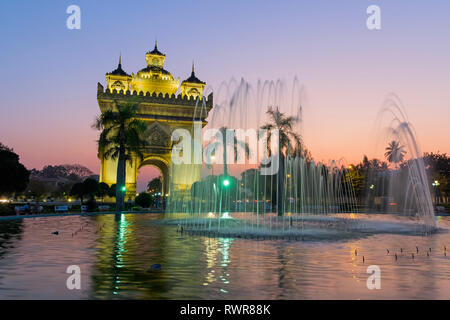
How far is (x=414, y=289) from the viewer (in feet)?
19.0

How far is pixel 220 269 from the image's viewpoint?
7355 millimetres

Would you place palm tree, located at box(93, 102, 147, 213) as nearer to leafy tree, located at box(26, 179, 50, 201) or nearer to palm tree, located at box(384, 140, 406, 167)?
palm tree, located at box(384, 140, 406, 167)

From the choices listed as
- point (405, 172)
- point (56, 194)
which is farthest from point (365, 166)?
point (56, 194)

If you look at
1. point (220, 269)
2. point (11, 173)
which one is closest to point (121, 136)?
point (11, 173)

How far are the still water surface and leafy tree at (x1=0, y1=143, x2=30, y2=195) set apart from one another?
33794 millimetres

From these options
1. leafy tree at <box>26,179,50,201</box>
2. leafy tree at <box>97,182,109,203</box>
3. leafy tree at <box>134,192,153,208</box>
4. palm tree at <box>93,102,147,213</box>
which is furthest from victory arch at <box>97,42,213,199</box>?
leafy tree at <box>26,179,50,201</box>

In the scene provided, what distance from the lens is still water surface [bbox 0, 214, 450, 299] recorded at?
18.2ft

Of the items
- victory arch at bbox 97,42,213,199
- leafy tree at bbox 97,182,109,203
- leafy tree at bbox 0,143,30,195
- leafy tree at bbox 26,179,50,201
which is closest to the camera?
leafy tree at bbox 97,182,109,203

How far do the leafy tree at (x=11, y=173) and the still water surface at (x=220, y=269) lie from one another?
33794 millimetres

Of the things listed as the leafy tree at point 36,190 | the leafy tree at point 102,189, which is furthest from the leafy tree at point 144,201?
the leafy tree at point 36,190

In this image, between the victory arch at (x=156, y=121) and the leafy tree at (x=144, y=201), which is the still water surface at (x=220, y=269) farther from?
the victory arch at (x=156, y=121)

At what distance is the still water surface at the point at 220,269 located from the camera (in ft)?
18.2

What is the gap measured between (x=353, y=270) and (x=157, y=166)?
154 ft

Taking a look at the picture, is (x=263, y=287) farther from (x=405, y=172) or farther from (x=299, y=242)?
(x=405, y=172)
